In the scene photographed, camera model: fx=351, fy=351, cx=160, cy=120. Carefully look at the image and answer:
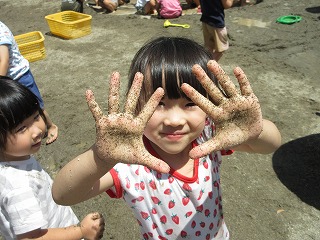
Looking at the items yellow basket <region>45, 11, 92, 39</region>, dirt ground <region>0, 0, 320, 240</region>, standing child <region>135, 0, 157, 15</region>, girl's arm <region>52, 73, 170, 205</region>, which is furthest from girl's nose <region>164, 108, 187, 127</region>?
A: standing child <region>135, 0, 157, 15</region>

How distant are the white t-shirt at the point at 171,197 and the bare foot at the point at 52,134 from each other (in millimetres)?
2309

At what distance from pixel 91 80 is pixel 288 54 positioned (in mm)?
2694

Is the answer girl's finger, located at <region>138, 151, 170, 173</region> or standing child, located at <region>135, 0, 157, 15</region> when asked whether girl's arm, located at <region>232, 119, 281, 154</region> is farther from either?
standing child, located at <region>135, 0, 157, 15</region>

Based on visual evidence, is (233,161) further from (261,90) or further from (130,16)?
(130,16)

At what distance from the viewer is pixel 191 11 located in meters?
7.34

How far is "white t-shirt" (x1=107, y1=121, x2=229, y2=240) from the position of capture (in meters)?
1.26

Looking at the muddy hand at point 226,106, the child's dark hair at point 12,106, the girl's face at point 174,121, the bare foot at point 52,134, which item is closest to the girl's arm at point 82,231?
the child's dark hair at point 12,106

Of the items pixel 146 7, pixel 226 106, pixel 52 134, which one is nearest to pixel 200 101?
pixel 226 106

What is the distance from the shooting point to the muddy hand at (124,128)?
962 mm

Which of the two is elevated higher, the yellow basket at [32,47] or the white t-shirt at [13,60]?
the white t-shirt at [13,60]

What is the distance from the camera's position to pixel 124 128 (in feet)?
3.16

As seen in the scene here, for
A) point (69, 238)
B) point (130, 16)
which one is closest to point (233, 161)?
point (69, 238)

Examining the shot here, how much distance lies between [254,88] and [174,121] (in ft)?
10.3

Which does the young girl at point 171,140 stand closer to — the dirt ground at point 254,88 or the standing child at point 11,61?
the dirt ground at point 254,88
